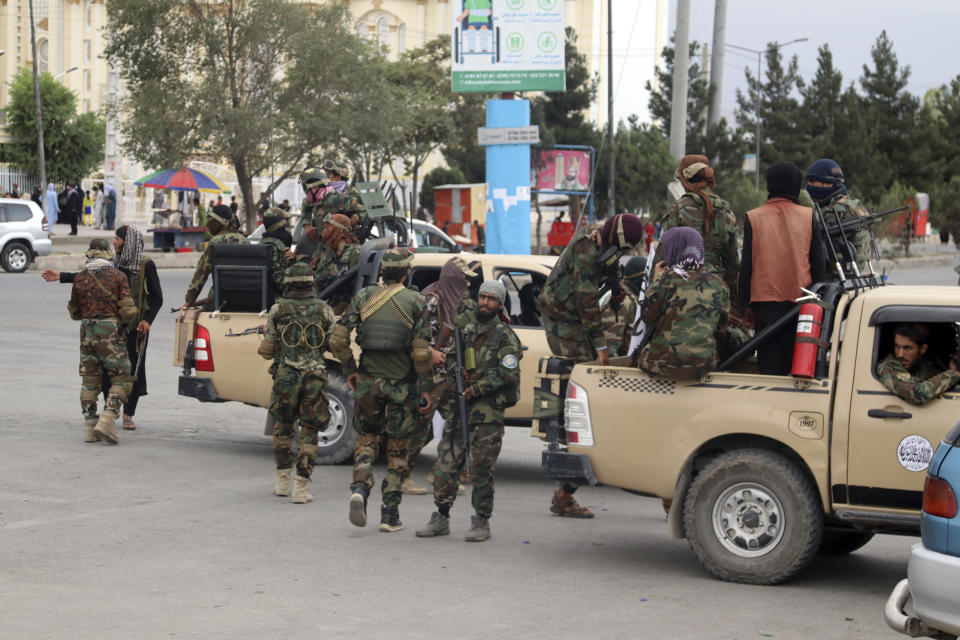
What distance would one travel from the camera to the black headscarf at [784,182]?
25.2 feet

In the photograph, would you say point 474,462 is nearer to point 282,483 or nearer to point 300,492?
point 300,492

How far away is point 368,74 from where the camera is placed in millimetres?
40750

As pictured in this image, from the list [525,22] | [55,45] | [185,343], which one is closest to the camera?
[185,343]

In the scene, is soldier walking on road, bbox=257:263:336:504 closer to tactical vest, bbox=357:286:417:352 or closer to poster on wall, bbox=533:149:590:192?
tactical vest, bbox=357:286:417:352

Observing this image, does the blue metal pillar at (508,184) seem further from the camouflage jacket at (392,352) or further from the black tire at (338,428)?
the camouflage jacket at (392,352)

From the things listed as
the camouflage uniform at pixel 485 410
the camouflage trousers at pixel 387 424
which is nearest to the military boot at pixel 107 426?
the camouflage trousers at pixel 387 424

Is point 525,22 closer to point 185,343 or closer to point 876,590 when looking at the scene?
point 185,343

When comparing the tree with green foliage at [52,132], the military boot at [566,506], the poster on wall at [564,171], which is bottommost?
the military boot at [566,506]

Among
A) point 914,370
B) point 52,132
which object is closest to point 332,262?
point 914,370

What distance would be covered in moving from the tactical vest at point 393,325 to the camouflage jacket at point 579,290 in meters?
1.12

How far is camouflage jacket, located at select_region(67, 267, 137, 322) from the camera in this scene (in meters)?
11.0

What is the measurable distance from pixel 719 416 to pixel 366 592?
2.08 metres

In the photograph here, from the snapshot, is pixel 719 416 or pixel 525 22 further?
pixel 525 22

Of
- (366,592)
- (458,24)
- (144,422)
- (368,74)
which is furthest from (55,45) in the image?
(366,592)
